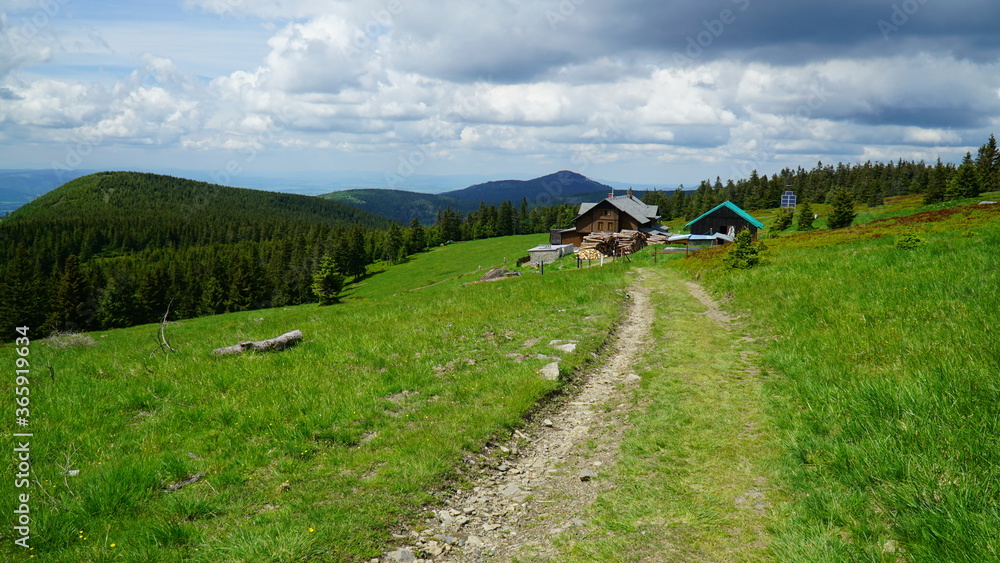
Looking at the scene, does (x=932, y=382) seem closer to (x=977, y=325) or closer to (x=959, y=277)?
(x=977, y=325)

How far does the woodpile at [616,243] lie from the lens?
197 ft

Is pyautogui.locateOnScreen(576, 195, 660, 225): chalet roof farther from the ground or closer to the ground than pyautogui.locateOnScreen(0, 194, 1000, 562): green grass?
farther from the ground

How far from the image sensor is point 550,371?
34.9 ft

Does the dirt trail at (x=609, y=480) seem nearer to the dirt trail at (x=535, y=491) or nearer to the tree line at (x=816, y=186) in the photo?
the dirt trail at (x=535, y=491)

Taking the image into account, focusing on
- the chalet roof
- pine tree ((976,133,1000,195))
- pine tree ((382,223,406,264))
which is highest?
pine tree ((976,133,1000,195))

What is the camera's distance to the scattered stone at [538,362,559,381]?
10.4 metres

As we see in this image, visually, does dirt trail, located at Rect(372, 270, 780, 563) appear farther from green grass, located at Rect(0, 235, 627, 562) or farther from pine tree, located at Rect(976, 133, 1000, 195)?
pine tree, located at Rect(976, 133, 1000, 195)

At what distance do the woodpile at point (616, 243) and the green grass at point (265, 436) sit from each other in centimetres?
4608

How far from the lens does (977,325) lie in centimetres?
839

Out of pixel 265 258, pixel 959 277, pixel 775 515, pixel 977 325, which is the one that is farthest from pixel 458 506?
pixel 265 258

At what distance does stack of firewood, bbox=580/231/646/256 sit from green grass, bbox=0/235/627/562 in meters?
47.5

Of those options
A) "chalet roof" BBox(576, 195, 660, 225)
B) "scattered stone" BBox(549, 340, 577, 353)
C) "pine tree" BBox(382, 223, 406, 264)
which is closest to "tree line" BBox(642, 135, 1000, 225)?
"chalet roof" BBox(576, 195, 660, 225)

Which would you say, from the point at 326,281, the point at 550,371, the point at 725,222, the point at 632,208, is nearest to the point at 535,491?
the point at 550,371

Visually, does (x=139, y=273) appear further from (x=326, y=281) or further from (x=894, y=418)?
(x=894, y=418)
